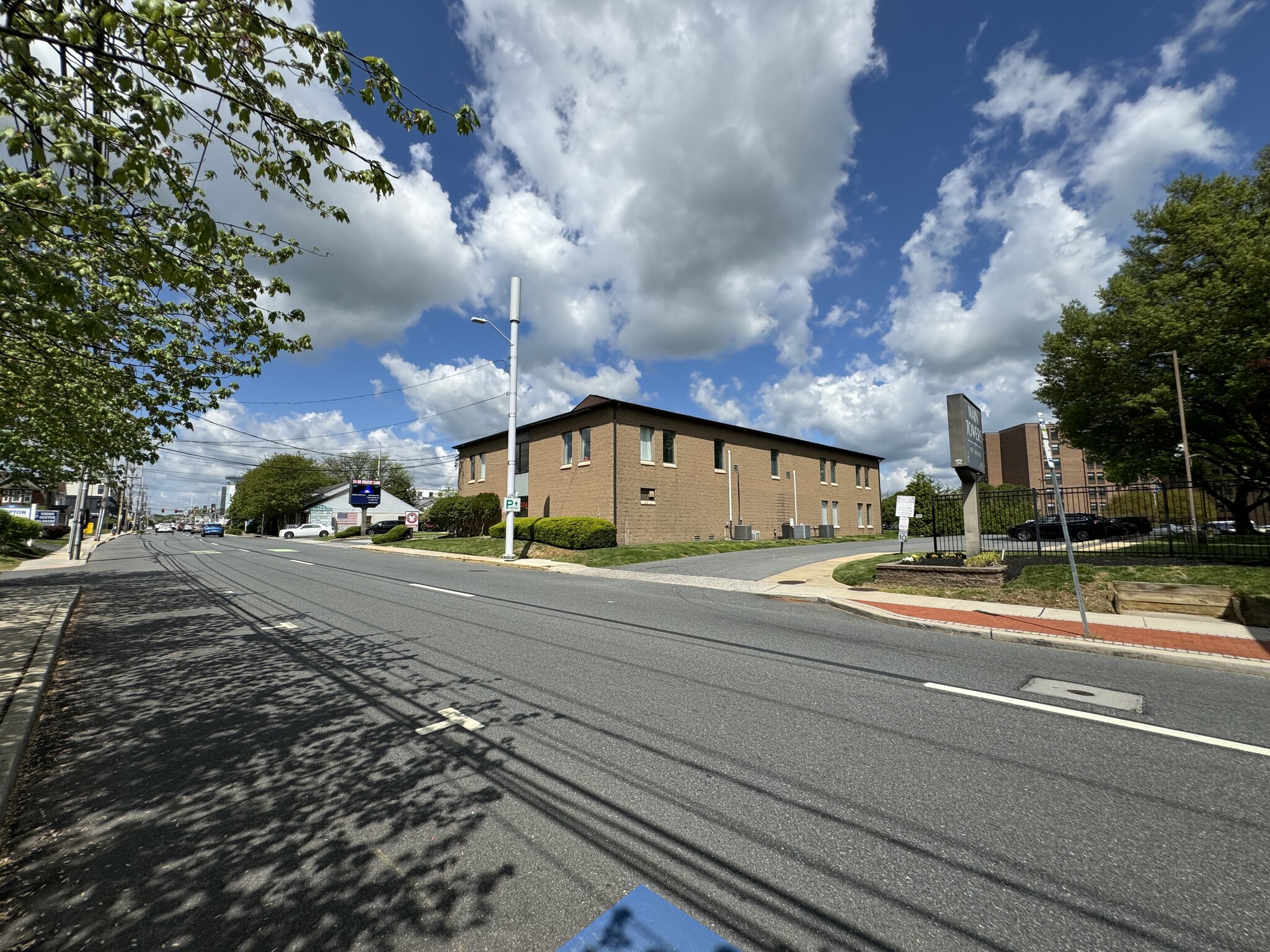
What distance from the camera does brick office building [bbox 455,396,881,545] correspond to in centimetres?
2662

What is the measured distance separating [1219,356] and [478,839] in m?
26.3

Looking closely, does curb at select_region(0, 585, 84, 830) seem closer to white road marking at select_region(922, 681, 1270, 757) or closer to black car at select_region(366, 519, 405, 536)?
white road marking at select_region(922, 681, 1270, 757)

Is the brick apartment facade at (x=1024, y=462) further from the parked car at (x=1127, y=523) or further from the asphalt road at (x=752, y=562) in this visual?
the asphalt road at (x=752, y=562)

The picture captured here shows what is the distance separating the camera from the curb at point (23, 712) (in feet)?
11.6

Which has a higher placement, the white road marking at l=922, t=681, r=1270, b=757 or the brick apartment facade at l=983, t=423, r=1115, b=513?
the brick apartment facade at l=983, t=423, r=1115, b=513

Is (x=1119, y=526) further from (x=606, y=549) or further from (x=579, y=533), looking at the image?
(x=579, y=533)

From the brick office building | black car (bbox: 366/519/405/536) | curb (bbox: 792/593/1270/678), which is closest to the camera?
curb (bbox: 792/593/1270/678)

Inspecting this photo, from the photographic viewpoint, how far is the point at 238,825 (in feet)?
10.1

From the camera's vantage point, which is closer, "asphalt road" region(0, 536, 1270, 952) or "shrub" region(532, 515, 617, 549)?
"asphalt road" region(0, 536, 1270, 952)

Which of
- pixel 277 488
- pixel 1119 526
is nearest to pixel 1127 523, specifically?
pixel 1119 526

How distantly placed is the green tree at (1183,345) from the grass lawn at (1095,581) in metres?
10.9

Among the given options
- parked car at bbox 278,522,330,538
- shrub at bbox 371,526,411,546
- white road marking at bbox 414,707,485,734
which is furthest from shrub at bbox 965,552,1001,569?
parked car at bbox 278,522,330,538

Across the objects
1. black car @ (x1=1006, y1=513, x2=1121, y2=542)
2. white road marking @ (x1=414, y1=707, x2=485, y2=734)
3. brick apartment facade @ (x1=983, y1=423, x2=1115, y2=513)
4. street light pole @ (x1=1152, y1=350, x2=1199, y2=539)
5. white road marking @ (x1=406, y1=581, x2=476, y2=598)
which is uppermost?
brick apartment facade @ (x1=983, y1=423, x2=1115, y2=513)

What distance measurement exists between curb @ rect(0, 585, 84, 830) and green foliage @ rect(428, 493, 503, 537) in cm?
2585
